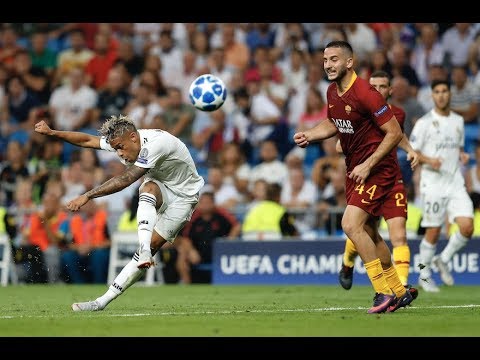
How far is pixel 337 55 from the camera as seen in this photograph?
10109mm

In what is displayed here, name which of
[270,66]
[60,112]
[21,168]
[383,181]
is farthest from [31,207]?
[383,181]

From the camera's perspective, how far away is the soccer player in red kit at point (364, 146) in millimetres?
10039

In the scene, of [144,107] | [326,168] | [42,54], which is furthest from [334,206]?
[42,54]

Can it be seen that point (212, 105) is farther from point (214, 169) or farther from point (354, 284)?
point (214, 169)

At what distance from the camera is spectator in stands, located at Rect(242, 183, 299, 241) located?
60.1 ft

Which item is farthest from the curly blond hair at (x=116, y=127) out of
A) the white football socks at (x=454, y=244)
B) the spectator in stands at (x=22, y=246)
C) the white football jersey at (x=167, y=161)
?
the spectator in stands at (x=22, y=246)

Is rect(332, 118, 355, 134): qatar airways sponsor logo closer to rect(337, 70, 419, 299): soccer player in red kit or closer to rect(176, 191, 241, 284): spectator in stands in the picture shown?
rect(337, 70, 419, 299): soccer player in red kit

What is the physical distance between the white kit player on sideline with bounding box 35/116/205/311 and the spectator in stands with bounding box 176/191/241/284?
Answer: 22.0 feet

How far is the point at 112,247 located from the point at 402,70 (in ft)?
19.9

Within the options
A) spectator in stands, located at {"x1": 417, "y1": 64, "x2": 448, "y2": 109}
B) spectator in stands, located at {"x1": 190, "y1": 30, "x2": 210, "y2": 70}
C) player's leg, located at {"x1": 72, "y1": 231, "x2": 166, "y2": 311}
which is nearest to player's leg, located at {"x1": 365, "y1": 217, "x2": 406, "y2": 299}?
player's leg, located at {"x1": 72, "y1": 231, "x2": 166, "y2": 311}

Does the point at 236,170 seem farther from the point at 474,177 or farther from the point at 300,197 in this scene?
the point at 474,177

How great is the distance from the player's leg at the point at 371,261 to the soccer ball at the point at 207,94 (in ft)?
11.9

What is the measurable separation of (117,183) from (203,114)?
11.0 m

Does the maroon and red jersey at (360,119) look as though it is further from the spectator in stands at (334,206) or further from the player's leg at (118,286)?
the spectator in stands at (334,206)
